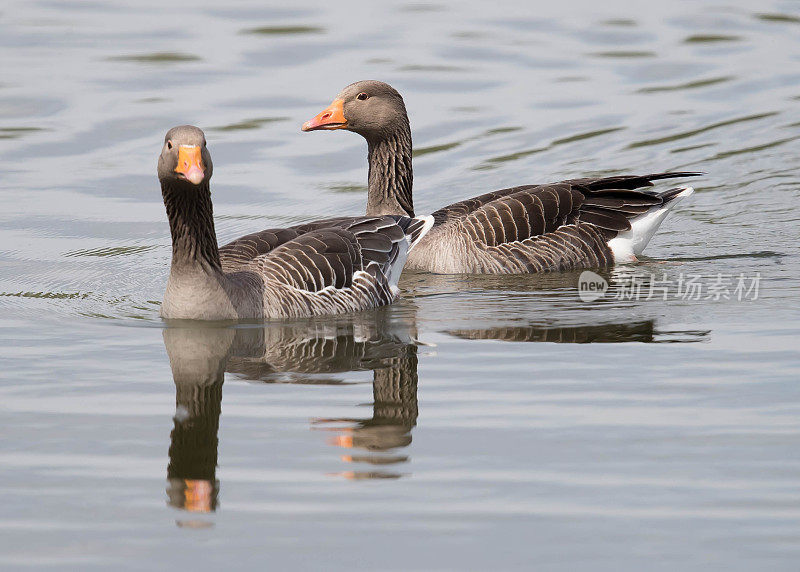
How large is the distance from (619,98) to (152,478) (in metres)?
15.0

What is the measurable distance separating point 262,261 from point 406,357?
6.69 feet

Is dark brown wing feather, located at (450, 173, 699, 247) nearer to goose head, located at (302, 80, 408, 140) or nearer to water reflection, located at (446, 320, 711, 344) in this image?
goose head, located at (302, 80, 408, 140)

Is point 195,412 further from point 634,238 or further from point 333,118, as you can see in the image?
point 634,238

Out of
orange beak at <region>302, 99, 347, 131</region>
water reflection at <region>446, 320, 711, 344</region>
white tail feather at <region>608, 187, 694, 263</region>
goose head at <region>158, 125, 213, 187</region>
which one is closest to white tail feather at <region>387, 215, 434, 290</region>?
water reflection at <region>446, 320, 711, 344</region>

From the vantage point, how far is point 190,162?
30.9ft

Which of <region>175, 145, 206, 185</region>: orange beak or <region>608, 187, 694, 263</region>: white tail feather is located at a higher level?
<region>608, 187, 694, 263</region>: white tail feather

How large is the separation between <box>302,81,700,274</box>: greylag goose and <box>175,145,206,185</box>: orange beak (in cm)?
390

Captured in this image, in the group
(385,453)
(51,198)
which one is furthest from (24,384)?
(51,198)

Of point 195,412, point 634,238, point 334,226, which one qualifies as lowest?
point 195,412

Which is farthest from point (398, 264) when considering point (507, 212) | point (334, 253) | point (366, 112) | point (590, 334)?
point (366, 112)

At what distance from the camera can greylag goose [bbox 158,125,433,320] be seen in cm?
992

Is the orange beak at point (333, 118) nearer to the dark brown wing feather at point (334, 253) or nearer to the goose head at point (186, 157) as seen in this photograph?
the dark brown wing feather at point (334, 253)

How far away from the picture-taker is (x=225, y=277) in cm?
1041

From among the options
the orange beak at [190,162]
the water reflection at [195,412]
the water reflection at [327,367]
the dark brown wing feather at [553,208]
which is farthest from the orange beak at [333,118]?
the orange beak at [190,162]
